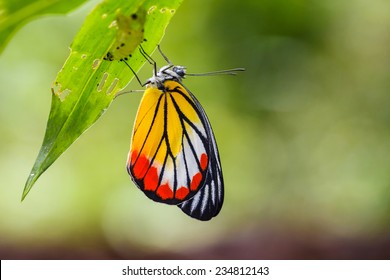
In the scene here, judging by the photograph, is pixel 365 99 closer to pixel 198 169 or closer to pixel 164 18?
pixel 198 169

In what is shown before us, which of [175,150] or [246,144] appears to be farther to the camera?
[246,144]

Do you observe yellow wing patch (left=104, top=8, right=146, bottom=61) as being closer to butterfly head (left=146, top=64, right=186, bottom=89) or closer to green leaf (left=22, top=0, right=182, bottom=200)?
green leaf (left=22, top=0, right=182, bottom=200)

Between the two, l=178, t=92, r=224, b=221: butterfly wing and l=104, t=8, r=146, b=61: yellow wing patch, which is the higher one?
l=178, t=92, r=224, b=221: butterfly wing

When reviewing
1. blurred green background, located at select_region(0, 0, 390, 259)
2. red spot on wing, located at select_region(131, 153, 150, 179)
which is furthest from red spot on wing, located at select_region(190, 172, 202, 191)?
blurred green background, located at select_region(0, 0, 390, 259)

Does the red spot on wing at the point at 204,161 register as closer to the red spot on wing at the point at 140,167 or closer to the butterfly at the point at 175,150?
the butterfly at the point at 175,150

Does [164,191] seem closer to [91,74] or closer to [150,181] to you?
[150,181]

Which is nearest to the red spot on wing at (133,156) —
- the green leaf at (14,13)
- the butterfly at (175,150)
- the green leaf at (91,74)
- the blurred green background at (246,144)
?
the butterfly at (175,150)

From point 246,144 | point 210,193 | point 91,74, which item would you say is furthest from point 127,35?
point 246,144
